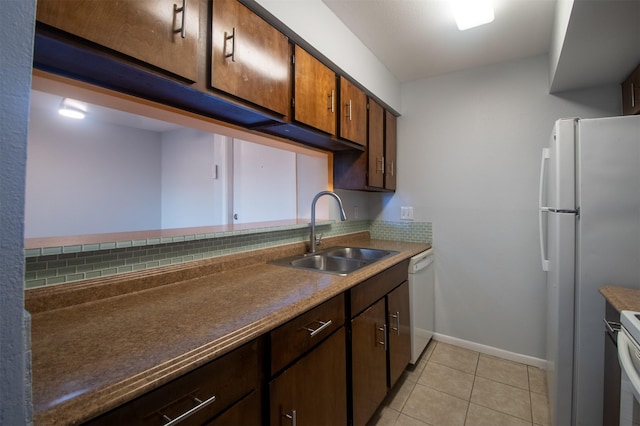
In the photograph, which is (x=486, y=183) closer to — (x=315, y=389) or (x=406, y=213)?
(x=406, y=213)

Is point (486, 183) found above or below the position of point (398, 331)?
above

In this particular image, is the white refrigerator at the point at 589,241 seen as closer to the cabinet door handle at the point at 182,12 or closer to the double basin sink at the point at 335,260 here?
the double basin sink at the point at 335,260

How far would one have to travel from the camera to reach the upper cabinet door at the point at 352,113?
1.81 m

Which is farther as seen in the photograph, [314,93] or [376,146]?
[376,146]

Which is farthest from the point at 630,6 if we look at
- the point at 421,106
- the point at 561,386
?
the point at 561,386

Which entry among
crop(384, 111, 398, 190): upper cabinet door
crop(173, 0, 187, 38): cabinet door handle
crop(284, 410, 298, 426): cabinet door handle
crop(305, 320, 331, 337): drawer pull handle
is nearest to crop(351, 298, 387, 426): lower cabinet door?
crop(305, 320, 331, 337): drawer pull handle

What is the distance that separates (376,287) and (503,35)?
1865 millimetres

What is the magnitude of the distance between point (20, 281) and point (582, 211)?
1.87m

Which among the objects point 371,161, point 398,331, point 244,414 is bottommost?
point 398,331

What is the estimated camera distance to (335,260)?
1.92 metres

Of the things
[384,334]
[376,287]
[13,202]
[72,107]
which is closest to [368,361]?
[384,334]

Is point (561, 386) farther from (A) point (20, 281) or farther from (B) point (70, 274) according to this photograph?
(B) point (70, 274)

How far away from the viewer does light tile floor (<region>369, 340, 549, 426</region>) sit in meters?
1.62

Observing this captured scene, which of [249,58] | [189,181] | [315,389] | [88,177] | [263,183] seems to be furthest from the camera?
[189,181]
